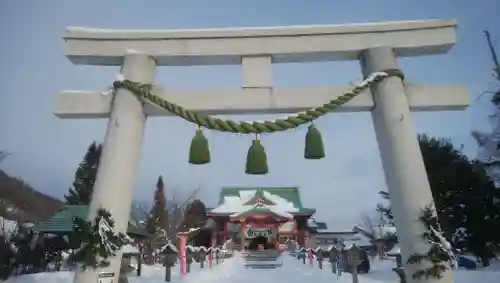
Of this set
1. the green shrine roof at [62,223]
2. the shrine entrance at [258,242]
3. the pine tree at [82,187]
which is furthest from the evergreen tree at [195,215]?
the green shrine roof at [62,223]

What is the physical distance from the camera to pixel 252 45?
1663 millimetres

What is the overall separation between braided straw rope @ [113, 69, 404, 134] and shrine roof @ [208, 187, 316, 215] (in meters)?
6.44

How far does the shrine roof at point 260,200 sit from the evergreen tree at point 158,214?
34.7 inches

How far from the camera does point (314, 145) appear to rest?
1509mm

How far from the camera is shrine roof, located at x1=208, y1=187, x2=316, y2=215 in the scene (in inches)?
323

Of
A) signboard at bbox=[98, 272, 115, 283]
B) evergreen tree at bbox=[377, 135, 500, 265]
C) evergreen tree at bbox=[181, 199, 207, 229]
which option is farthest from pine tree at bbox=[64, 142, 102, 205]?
signboard at bbox=[98, 272, 115, 283]

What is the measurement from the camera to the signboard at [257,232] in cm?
794

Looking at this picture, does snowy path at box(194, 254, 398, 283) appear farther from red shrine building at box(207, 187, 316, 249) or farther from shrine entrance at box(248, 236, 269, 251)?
shrine entrance at box(248, 236, 269, 251)

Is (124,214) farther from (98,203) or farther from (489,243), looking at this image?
(489,243)

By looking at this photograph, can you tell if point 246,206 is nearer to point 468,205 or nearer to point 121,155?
point 468,205

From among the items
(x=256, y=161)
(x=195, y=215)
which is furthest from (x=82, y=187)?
(x=256, y=161)

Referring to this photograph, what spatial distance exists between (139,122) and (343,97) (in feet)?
2.56

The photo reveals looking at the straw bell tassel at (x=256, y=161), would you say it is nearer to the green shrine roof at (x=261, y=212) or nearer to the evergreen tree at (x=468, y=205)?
the evergreen tree at (x=468, y=205)

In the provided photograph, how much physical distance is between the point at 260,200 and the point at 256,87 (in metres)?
7.38
